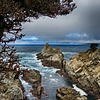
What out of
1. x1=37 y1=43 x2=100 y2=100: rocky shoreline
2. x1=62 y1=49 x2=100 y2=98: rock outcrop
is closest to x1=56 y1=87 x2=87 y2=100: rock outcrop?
x1=37 y1=43 x2=100 y2=100: rocky shoreline

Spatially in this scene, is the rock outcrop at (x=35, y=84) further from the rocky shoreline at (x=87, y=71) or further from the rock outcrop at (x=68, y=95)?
the rocky shoreline at (x=87, y=71)

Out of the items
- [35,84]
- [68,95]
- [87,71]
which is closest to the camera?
[68,95]

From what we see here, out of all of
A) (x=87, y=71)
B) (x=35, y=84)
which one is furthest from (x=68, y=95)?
(x=87, y=71)

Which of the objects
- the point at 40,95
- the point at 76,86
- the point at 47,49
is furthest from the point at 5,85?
the point at 47,49

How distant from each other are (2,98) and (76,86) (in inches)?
1017

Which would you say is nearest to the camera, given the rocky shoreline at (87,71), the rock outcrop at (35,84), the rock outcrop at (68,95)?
the rock outcrop at (68,95)

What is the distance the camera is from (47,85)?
37812 mm

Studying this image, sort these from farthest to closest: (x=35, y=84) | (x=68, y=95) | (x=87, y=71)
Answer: (x=87, y=71) → (x=35, y=84) → (x=68, y=95)

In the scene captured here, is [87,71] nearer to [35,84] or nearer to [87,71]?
[87,71]

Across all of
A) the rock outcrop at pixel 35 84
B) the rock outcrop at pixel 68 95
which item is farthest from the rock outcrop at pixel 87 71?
the rock outcrop at pixel 35 84

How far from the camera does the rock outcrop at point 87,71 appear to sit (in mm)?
33213

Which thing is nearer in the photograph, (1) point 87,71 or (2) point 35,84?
(2) point 35,84

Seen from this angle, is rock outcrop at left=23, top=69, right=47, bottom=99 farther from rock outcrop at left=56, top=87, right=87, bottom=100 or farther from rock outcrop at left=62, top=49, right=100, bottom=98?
rock outcrop at left=62, top=49, right=100, bottom=98

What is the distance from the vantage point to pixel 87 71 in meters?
37.6
